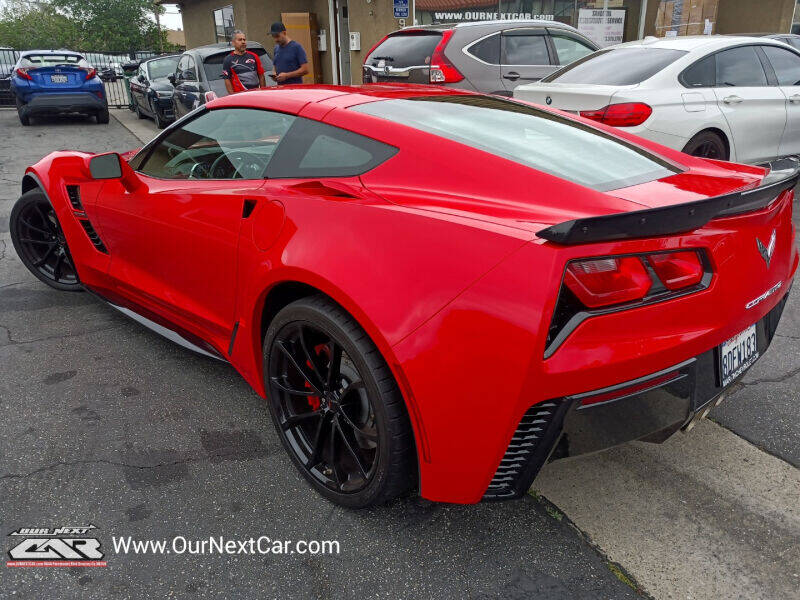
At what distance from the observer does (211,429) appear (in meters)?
2.71

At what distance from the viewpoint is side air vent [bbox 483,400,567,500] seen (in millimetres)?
1648

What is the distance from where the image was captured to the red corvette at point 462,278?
1.62 metres

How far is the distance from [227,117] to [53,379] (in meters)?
1.54

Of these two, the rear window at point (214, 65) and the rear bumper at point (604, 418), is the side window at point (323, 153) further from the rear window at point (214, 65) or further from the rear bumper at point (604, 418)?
the rear window at point (214, 65)

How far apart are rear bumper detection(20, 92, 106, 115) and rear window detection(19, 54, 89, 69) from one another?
577mm

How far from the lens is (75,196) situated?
365 centimetres

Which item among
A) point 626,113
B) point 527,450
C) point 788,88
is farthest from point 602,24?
point 527,450

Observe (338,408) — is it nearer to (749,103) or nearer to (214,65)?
(749,103)

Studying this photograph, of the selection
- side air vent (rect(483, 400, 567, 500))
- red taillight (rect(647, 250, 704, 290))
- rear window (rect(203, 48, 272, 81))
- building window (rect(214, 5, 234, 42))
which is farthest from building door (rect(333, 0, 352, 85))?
side air vent (rect(483, 400, 567, 500))

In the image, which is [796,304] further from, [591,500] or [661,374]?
[661,374]

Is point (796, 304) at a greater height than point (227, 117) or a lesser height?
lesser

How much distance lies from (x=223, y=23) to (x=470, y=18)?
9.07 meters

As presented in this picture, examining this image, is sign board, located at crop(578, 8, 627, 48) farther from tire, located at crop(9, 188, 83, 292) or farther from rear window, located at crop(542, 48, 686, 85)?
tire, located at crop(9, 188, 83, 292)

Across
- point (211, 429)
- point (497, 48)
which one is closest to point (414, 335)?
point (211, 429)
